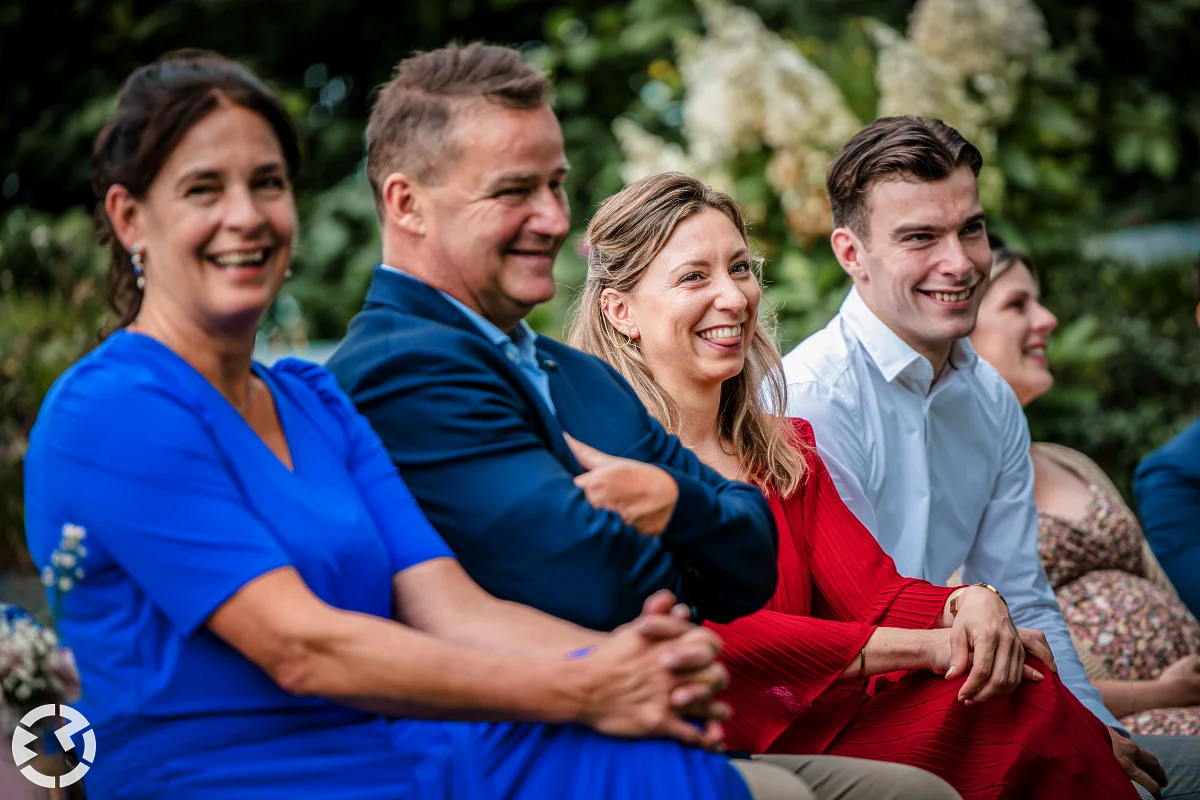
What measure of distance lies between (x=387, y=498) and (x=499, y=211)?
466 mm

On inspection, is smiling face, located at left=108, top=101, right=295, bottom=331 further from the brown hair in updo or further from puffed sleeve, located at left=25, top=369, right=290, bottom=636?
puffed sleeve, located at left=25, top=369, right=290, bottom=636

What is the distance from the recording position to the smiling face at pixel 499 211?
6.82 ft

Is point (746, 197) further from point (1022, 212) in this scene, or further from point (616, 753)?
point (616, 753)

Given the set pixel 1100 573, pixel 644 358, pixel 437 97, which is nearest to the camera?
pixel 437 97

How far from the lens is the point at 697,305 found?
9.87ft

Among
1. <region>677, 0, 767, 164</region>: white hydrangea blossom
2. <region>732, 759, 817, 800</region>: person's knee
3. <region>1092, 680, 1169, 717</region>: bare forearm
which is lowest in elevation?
<region>1092, 680, 1169, 717</region>: bare forearm

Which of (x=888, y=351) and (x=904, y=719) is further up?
(x=888, y=351)

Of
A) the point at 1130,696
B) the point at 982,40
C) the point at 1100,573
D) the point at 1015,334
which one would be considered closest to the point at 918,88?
the point at 982,40

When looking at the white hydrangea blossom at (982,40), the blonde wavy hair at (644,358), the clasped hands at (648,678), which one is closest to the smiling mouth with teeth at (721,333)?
the blonde wavy hair at (644,358)

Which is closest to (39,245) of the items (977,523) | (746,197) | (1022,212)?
(746,197)

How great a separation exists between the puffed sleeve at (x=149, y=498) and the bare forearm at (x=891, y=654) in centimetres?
140

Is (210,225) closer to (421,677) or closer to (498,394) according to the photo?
(498,394)

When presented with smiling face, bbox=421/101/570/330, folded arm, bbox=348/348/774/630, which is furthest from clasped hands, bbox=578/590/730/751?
smiling face, bbox=421/101/570/330

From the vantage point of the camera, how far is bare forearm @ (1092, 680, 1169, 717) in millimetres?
3635
